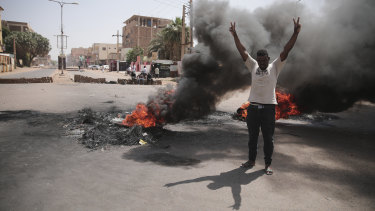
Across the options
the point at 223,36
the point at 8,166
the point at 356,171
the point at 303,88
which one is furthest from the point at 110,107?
the point at 356,171

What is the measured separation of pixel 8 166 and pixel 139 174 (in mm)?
2100

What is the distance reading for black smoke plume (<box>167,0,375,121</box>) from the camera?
21.9ft

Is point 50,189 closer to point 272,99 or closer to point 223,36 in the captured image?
point 272,99

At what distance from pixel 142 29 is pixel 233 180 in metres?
84.0

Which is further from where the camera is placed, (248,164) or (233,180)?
(248,164)

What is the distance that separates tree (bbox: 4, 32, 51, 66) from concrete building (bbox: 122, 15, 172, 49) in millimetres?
26043

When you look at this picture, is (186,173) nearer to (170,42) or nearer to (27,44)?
(170,42)

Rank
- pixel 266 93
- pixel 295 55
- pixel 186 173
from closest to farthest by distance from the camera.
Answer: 1. pixel 266 93
2. pixel 186 173
3. pixel 295 55

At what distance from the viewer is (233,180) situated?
3666mm

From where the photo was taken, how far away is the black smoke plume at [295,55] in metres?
6.67

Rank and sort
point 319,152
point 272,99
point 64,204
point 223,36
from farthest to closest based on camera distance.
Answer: point 223,36 → point 319,152 → point 272,99 → point 64,204

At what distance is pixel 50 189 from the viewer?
325 cm

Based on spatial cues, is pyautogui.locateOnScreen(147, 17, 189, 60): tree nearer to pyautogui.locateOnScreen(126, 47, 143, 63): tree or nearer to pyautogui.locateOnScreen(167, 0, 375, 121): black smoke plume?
pyautogui.locateOnScreen(126, 47, 143, 63): tree

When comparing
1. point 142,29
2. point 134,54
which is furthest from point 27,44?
point 134,54
